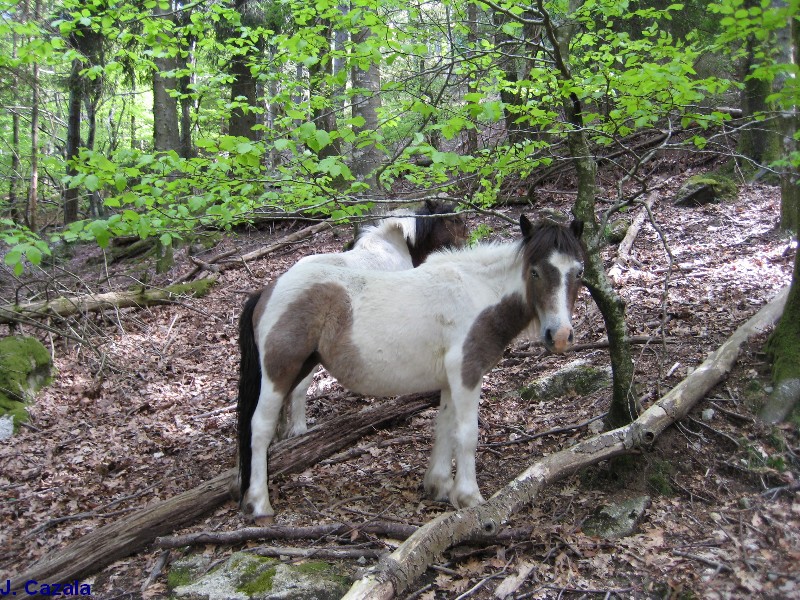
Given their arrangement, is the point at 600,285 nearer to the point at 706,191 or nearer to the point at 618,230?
the point at 618,230

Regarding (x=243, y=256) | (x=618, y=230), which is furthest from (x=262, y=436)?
(x=243, y=256)

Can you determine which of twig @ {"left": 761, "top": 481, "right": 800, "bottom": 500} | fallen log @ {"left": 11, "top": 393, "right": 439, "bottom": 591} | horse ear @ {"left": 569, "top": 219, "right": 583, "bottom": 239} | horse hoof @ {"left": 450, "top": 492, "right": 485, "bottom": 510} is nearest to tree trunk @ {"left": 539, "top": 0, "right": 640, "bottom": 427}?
horse ear @ {"left": 569, "top": 219, "right": 583, "bottom": 239}

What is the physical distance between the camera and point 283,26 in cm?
1444

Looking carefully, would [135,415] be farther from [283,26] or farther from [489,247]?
[283,26]

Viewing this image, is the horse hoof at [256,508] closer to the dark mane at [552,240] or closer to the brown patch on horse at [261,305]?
the brown patch on horse at [261,305]

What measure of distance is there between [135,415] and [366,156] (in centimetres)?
586

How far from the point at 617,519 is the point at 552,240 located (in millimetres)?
2110

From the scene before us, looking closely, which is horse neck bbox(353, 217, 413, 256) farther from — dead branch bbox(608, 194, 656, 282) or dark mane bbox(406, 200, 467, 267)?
dead branch bbox(608, 194, 656, 282)

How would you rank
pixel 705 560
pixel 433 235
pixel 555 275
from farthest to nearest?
pixel 433 235
pixel 555 275
pixel 705 560

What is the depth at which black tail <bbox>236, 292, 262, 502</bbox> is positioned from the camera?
484cm

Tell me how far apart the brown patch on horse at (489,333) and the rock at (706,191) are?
785 centimetres

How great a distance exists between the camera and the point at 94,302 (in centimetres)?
938

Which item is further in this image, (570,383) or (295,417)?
(295,417)

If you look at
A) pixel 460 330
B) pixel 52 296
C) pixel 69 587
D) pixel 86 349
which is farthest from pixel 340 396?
pixel 52 296
